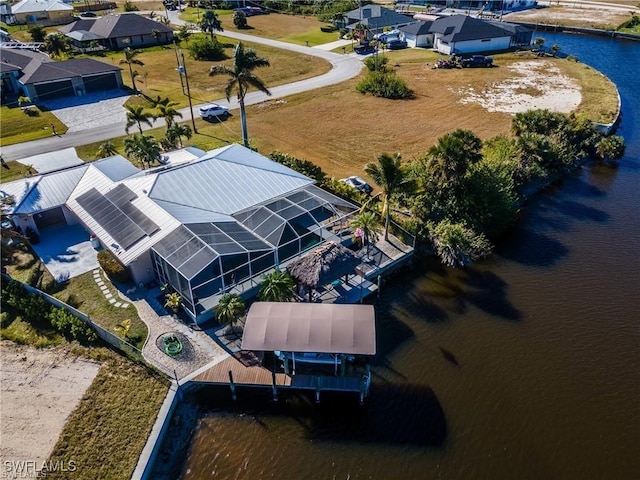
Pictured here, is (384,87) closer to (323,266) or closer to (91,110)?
(91,110)

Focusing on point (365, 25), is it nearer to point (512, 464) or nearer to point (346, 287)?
point (346, 287)

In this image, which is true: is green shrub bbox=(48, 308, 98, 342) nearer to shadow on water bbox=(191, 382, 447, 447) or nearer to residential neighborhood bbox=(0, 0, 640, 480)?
residential neighborhood bbox=(0, 0, 640, 480)

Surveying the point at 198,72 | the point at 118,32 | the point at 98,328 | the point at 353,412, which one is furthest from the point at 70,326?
the point at 118,32

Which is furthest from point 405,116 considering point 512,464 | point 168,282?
point 512,464

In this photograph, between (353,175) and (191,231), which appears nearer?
(191,231)

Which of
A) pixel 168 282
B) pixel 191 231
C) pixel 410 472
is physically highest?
pixel 191 231

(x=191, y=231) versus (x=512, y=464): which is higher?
(x=191, y=231)
